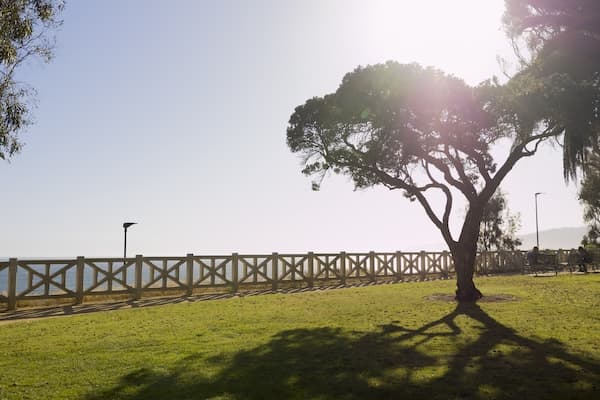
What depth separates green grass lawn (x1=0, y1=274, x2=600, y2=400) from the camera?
214 inches

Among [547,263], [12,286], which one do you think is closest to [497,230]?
[547,263]

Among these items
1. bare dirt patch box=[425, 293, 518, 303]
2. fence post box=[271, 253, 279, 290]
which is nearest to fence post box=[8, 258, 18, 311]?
fence post box=[271, 253, 279, 290]

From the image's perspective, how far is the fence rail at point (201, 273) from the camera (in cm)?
1415

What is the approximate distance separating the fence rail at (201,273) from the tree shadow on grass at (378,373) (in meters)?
9.20

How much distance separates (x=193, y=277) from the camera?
17500 millimetres

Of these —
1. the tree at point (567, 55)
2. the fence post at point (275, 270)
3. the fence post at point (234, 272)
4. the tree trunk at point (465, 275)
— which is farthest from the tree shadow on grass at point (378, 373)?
the fence post at point (275, 270)

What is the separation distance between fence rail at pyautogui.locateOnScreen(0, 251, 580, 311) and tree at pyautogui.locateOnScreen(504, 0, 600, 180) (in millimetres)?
12015

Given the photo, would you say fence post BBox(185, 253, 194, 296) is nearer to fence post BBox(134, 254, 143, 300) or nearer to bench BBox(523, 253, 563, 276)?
fence post BBox(134, 254, 143, 300)

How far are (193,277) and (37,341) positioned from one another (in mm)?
9008

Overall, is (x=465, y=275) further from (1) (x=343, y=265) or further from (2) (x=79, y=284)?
(2) (x=79, y=284)

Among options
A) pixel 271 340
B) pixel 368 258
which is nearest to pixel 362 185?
pixel 368 258

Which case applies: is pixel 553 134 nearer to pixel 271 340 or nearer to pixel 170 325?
pixel 271 340

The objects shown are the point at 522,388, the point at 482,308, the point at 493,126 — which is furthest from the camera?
the point at 493,126

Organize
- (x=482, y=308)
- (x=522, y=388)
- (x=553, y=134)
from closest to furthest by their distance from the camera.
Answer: (x=522, y=388) < (x=482, y=308) < (x=553, y=134)
